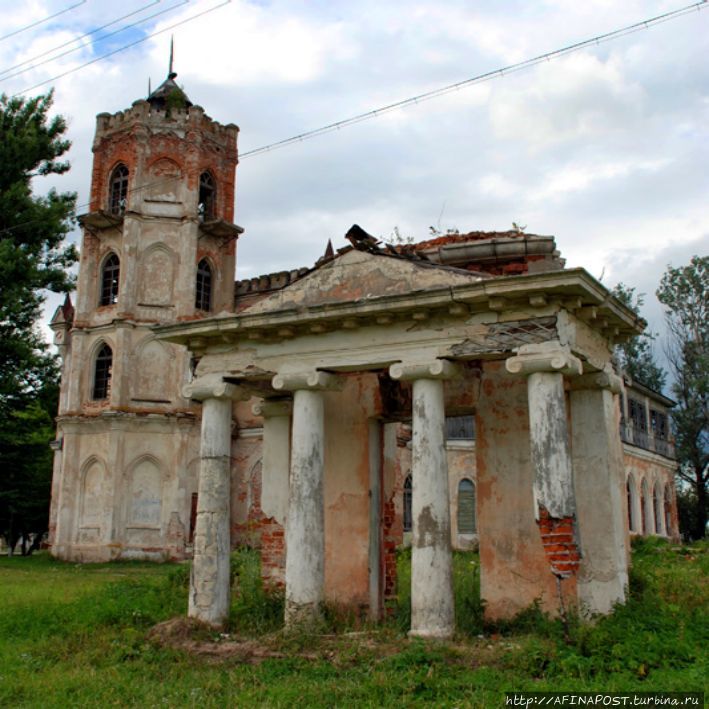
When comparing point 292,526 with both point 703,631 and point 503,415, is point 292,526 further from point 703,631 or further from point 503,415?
point 703,631

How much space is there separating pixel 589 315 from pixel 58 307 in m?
27.0

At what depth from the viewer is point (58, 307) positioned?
3184 cm

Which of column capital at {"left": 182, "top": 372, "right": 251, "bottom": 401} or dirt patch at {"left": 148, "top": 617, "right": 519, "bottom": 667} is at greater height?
column capital at {"left": 182, "top": 372, "right": 251, "bottom": 401}

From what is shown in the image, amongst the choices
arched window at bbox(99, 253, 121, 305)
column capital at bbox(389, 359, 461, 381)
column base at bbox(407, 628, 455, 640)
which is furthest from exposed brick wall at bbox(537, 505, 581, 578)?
arched window at bbox(99, 253, 121, 305)

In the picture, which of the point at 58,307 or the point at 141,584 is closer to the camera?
the point at 141,584

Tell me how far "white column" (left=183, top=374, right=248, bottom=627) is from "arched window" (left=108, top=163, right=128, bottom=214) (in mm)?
19125

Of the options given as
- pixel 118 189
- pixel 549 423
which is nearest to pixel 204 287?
pixel 118 189

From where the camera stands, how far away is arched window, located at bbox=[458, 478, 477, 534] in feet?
85.5

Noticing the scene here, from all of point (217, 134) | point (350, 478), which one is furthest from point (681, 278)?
point (350, 478)

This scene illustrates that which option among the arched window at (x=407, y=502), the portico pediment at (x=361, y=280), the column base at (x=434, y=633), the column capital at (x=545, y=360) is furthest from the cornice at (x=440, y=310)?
the arched window at (x=407, y=502)

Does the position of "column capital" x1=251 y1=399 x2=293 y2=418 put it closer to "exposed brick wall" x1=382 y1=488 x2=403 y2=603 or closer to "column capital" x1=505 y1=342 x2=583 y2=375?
"exposed brick wall" x1=382 y1=488 x2=403 y2=603

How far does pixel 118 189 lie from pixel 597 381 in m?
22.9

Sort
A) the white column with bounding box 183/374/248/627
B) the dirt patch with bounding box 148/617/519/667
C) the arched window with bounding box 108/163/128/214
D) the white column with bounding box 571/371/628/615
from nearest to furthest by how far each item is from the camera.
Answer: the dirt patch with bounding box 148/617/519/667 → the white column with bounding box 571/371/628/615 → the white column with bounding box 183/374/248/627 → the arched window with bounding box 108/163/128/214

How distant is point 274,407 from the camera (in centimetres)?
1203
